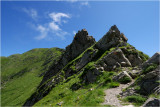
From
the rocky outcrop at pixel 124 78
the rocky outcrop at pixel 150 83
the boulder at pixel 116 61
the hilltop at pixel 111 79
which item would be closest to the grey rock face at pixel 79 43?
the hilltop at pixel 111 79

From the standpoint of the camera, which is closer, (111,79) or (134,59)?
(111,79)

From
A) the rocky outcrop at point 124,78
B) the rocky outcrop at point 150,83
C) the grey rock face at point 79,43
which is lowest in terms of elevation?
the rocky outcrop at point 150,83

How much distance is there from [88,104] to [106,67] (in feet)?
41.4

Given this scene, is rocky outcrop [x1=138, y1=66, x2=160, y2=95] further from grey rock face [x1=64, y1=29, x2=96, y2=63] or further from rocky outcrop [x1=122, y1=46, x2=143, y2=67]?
grey rock face [x1=64, y1=29, x2=96, y2=63]

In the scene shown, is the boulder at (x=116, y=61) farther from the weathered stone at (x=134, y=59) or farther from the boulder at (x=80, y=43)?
the boulder at (x=80, y=43)

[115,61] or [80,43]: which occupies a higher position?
[80,43]

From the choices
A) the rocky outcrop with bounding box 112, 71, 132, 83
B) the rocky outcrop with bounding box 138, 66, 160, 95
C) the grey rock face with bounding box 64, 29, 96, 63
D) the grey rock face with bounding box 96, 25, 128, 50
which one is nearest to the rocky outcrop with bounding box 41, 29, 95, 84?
the grey rock face with bounding box 64, 29, 96, 63

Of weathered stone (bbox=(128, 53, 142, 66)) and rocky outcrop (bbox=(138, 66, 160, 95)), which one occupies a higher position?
weathered stone (bbox=(128, 53, 142, 66))

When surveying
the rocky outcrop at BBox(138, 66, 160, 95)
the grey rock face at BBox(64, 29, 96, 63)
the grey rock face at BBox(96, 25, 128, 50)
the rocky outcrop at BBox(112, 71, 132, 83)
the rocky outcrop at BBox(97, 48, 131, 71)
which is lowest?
the rocky outcrop at BBox(138, 66, 160, 95)

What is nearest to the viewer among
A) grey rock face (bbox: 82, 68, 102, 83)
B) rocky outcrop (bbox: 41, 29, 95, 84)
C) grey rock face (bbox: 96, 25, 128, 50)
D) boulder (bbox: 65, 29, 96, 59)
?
grey rock face (bbox: 82, 68, 102, 83)

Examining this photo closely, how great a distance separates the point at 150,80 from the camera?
1242 cm

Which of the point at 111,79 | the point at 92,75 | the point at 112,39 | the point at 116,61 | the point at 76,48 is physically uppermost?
the point at 76,48

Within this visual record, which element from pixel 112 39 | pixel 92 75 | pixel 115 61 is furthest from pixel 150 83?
pixel 112 39

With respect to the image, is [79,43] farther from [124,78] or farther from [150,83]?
[150,83]
